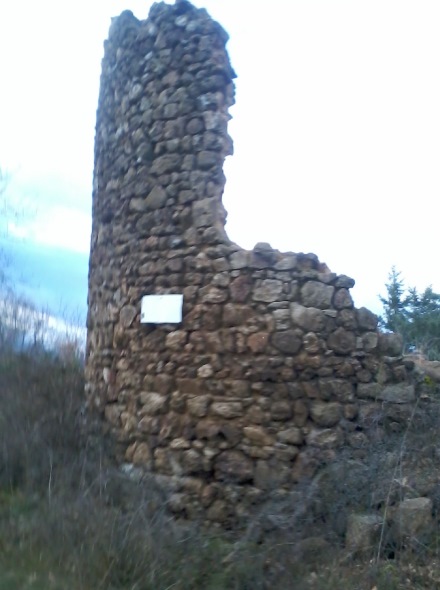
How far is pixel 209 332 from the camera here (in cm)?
679

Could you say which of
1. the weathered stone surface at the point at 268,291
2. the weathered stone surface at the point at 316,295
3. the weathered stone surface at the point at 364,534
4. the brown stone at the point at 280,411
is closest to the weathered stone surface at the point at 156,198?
the weathered stone surface at the point at 268,291

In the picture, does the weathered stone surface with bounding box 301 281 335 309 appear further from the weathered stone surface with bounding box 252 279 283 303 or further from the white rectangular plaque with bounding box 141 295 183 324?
the white rectangular plaque with bounding box 141 295 183 324

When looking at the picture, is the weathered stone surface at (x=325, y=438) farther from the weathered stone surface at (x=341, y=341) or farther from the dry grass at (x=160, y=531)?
the weathered stone surface at (x=341, y=341)

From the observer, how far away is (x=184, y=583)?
507 cm

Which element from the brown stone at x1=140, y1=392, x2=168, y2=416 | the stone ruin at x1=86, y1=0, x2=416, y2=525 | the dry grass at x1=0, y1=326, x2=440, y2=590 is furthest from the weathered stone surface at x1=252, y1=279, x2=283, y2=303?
the dry grass at x1=0, y1=326, x2=440, y2=590

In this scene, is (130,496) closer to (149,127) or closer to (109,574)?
(109,574)

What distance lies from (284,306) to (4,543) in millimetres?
2684

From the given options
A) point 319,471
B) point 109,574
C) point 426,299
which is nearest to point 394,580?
point 319,471

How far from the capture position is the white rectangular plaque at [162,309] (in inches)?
273

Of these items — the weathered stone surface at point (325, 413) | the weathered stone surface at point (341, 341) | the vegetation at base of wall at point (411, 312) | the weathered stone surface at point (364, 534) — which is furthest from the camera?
the vegetation at base of wall at point (411, 312)

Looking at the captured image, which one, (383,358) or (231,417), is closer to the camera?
(231,417)

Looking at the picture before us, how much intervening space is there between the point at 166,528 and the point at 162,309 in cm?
189

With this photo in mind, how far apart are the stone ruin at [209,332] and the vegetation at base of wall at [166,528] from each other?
27 centimetres

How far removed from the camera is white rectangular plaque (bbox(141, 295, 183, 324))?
6.94 meters
